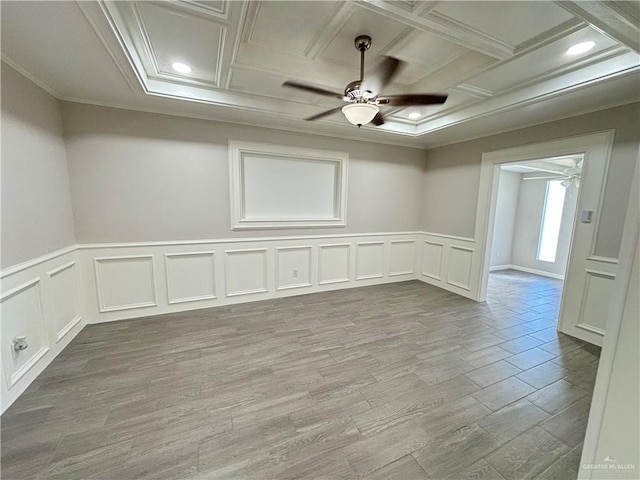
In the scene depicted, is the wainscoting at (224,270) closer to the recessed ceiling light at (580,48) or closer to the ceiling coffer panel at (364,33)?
the ceiling coffer panel at (364,33)

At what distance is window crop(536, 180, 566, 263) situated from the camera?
18.6ft

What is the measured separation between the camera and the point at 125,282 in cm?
314

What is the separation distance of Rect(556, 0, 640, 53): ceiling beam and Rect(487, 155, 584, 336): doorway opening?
3.32 m

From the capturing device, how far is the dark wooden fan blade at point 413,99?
2.08 meters

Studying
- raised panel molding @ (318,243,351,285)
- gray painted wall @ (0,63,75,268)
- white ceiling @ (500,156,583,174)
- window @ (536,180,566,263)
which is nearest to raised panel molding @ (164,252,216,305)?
gray painted wall @ (0,63,75,268)

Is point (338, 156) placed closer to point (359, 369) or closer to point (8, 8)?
point (359, 369)

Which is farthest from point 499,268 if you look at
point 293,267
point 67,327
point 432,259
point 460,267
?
point 67,327

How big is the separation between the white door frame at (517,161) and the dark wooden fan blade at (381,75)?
2.50 m

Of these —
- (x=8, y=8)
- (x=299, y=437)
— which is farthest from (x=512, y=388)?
(x=8, y=8)

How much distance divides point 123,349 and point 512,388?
11.4 ft

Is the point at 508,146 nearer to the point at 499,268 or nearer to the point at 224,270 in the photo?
the point at 499,268

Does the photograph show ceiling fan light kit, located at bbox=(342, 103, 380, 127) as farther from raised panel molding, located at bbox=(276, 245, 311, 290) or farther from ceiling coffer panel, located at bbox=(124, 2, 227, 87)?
raised panel molding, located at bbox=(276, 245, 311, 290)

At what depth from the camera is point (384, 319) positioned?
3.33 meters

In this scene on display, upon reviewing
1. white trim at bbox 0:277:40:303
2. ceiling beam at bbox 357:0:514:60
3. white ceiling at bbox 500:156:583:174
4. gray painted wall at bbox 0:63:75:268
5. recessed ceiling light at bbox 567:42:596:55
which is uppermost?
recessed ceiling light at bbox 567:42:596:55
